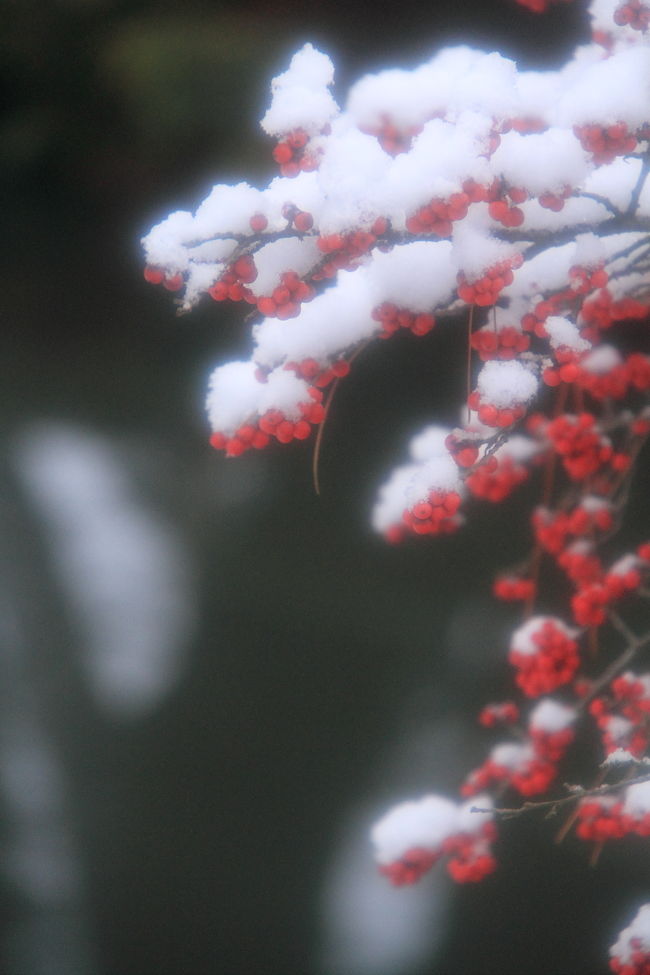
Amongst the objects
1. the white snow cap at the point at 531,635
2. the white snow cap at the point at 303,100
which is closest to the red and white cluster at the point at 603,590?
the white snow cap at the point at 531,635

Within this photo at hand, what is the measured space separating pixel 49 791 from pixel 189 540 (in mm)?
747

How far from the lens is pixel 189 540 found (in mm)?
2404

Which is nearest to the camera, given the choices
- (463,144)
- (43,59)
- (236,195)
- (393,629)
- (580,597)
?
(463,144)

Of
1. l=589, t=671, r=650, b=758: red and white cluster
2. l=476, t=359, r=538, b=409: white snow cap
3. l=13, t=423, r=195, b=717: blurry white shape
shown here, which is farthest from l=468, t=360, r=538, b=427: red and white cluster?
l=13, t=423, r=195, b=717: blurry white shape

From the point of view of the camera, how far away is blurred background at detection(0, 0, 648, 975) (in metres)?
1.99

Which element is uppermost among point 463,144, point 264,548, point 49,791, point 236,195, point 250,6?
point 250,6

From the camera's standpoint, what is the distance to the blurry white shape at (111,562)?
2.26 metres

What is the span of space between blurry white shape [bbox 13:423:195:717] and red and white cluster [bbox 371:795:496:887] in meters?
1.00

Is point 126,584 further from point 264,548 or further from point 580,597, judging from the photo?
point 580,597

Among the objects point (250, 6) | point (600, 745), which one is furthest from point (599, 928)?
point (250, 6)

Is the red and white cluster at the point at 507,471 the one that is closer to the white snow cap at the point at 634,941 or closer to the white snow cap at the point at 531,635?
the white snow cap at the point at 531,635

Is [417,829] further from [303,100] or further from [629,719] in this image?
[303,100]

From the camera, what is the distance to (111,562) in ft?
7.80

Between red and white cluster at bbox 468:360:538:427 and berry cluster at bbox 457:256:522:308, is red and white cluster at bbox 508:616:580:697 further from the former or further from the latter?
berry cluster at bbox 457:256:522:308
